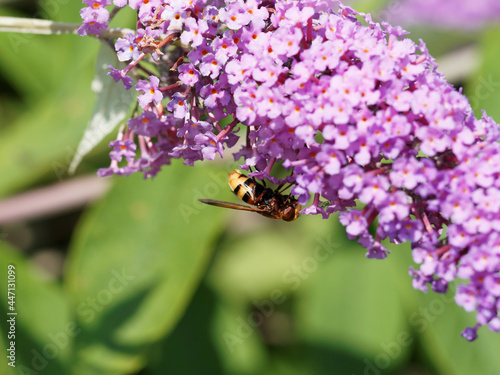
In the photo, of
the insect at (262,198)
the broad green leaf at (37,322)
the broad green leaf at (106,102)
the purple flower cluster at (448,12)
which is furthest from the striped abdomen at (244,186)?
the purple flower cluster at (448,12)

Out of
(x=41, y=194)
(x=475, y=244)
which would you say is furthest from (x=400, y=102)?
(x=41, y=194)

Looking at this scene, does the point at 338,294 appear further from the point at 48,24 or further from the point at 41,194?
the point at 48,24

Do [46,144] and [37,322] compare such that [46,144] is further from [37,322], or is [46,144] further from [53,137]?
[37,322]

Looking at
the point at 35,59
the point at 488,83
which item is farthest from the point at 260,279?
the point at 35,59

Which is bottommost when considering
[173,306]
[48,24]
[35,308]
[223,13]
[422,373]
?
[422,373]

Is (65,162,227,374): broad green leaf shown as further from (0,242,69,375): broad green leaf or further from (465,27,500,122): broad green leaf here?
(465,27,500,122): broad green leaf

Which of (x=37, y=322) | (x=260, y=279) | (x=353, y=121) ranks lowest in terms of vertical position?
(x=260, y=279)
